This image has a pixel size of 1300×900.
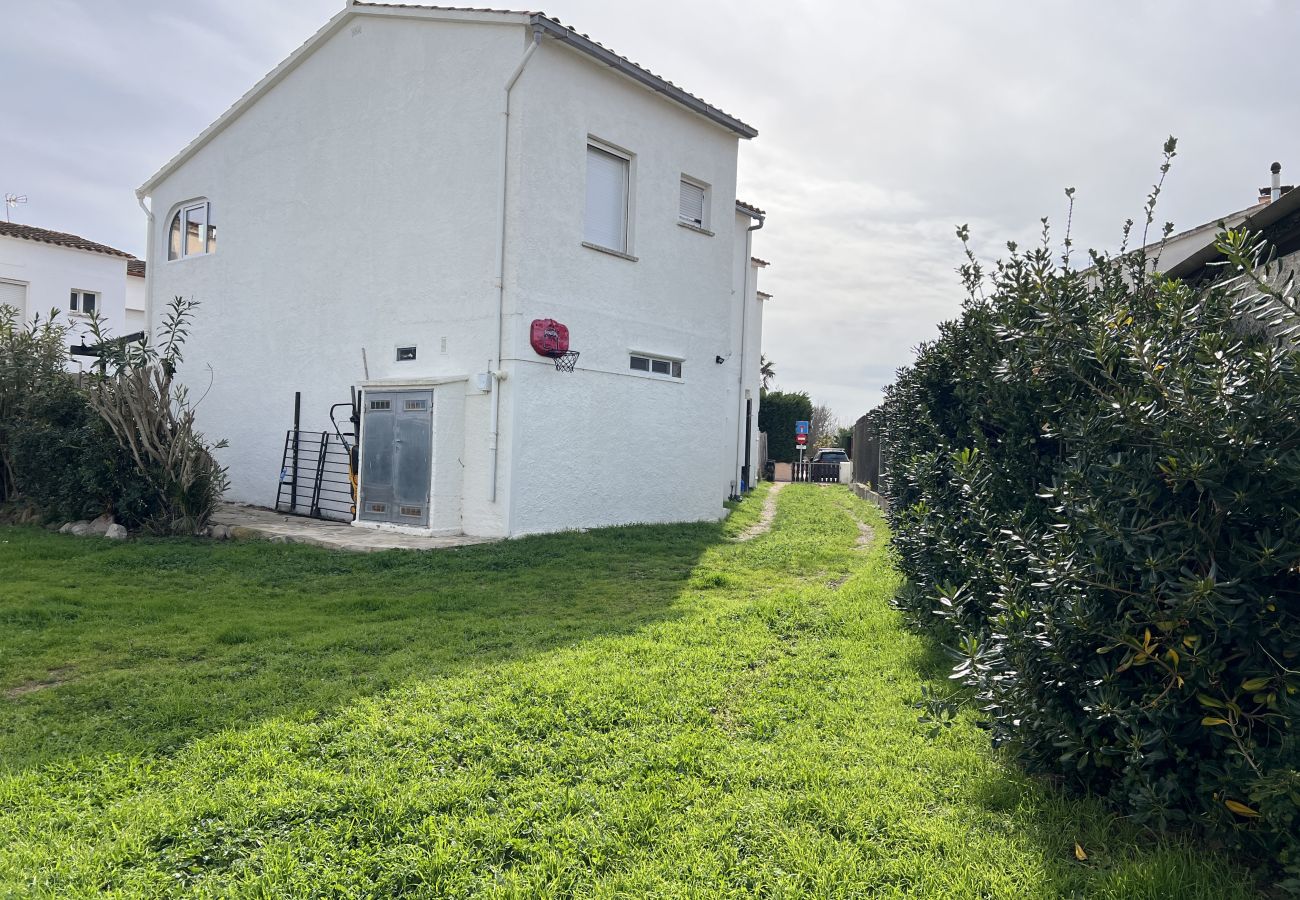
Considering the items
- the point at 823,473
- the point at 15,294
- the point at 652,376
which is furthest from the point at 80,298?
the point at 823,473

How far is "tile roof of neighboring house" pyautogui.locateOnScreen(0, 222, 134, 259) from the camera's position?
2459 centimetres

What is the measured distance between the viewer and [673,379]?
13.2 metres

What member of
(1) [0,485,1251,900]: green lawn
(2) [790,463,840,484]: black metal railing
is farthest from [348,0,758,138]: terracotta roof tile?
(2) [790,463,840,484]: black metal railing

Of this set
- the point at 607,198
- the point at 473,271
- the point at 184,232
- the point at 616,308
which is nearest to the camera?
the point at 473,271

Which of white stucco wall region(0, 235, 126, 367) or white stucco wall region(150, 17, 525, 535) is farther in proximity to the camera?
white stucco wall region(0, 235, 126, 367)

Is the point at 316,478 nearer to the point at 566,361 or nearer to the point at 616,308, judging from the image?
the point at 566,361

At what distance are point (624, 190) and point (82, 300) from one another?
→ 2246 cm

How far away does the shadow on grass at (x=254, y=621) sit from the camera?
4.31m

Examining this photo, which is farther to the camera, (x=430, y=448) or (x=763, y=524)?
(x=763, y=524)

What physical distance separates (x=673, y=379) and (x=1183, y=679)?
35.2ft

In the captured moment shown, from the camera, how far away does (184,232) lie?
1634 centimetres

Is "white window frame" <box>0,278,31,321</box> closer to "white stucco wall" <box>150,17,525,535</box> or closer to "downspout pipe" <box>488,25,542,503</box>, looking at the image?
"white stucco wall" <box>150,17,525,535</box>

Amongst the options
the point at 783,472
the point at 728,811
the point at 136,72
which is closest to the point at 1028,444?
the point at 728,811

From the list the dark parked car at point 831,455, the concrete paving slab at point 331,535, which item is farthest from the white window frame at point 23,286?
the dark parked car at point 831,455
